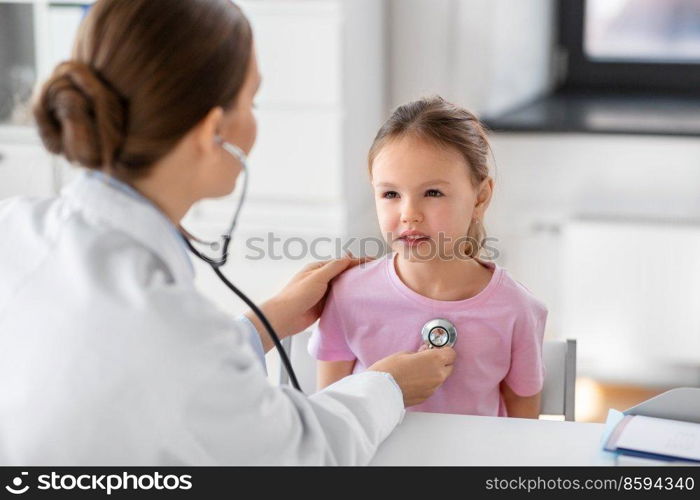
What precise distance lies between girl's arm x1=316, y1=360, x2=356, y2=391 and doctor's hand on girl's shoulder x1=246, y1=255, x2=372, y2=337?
0.22 feet

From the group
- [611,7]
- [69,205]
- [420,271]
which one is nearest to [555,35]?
[611,7]

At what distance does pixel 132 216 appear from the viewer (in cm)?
100

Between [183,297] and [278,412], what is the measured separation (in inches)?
5.9

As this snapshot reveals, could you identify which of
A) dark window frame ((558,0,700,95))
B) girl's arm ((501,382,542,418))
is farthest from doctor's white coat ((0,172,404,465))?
dark window frame ((558,0,700,95))

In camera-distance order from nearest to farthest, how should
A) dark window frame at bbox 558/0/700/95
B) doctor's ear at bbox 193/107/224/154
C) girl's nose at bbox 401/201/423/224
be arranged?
doctor's ear at bbox 193/107/224/154
girl's nose at bbox 401/201/423/224
dark window frame at bbox 558/0/700/95

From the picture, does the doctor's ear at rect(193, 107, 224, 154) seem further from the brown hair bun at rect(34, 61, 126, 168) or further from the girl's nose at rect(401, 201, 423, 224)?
the girl's nose at rect(401, 201, 423, 224)

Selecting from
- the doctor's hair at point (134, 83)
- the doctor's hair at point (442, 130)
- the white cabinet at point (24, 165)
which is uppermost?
the doctor's hair at point (134, 83)

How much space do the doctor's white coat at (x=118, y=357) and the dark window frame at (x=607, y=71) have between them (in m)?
2.47

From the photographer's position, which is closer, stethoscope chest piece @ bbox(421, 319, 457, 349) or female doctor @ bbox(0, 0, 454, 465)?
female doctor @ bbox(0, 0, 454, 465)

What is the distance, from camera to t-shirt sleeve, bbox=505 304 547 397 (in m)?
1.44

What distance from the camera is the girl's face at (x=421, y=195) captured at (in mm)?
1414

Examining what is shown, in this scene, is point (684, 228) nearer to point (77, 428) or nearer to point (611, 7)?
point (611, 7)

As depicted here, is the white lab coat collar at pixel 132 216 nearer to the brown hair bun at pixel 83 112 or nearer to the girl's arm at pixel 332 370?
the brown hair bun at pixel 83 112

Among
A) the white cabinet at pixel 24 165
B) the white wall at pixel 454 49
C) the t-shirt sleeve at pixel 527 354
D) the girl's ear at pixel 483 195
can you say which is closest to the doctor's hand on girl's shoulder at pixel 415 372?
the t-shirt sleeve at pixel 527 354
